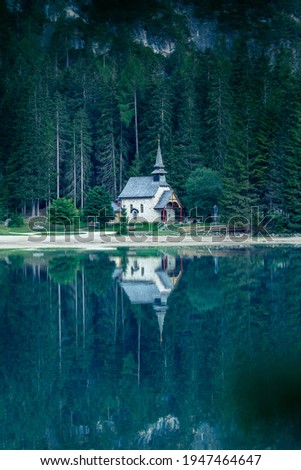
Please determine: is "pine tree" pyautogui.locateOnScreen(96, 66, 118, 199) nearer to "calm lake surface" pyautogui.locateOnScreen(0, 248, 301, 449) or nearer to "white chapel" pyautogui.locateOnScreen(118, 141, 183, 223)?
"white chapel" pyautogui.locateOnScreen(118, 141, 183, 223)

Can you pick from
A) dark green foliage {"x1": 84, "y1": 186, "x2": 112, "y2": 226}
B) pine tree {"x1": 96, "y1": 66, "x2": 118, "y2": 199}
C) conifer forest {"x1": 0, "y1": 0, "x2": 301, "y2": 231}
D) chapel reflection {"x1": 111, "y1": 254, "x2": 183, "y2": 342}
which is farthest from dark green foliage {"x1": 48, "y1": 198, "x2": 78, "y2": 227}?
chapel reflection {"x1": 111, "y1": 254, "x2": 183, "y2": 342}

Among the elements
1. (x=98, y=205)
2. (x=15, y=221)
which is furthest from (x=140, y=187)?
(x=15, y=221)

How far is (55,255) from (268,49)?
9360cm

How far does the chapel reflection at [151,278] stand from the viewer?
86.6ft

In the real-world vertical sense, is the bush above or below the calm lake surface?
below

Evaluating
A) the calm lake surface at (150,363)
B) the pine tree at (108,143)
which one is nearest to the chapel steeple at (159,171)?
the pine tree at (108,143)

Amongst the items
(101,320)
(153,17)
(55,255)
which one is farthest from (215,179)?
(153,17)

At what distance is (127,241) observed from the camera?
188 ft

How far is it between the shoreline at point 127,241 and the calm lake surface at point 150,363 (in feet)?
64.4

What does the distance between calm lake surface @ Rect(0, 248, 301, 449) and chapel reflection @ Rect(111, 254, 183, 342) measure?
4.6 inches

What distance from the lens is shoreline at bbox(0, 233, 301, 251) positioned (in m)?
52.1

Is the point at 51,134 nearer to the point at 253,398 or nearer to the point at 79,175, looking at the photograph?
the point at 79,175

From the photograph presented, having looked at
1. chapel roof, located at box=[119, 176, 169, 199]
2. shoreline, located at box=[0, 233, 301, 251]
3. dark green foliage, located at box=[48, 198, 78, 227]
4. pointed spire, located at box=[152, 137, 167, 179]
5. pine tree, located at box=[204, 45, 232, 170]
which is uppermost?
pine tree, located at box=[204, 45, 232, 170]

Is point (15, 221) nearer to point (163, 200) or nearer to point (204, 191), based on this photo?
point (163, 200)
